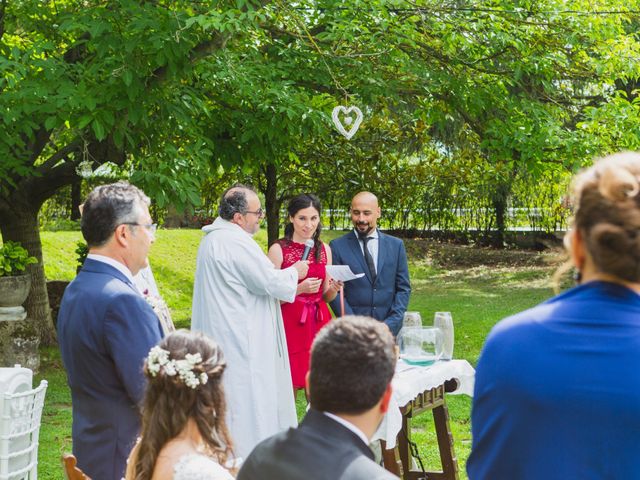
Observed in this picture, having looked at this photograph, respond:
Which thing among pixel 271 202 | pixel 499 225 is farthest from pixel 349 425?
pixel 499 225

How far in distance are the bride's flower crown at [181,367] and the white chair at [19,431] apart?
1.57m

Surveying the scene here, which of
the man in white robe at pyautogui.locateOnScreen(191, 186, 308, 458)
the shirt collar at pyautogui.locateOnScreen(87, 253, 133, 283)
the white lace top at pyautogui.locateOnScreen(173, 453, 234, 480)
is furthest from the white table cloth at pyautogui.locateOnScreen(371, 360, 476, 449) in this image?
the white lace top at pyautogui.locateOnScreen(173, 453, 234, 480)

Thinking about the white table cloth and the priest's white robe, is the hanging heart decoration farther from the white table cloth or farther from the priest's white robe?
the white table cloth

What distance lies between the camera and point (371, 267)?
6520mm

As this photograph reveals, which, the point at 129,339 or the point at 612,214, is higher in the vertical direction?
the point at 612,214

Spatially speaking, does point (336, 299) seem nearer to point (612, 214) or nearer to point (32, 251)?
point (612, 214)

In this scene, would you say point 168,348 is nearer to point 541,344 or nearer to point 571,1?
point 541,344

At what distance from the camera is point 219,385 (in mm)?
2785

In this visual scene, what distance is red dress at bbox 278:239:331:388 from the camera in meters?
6.42

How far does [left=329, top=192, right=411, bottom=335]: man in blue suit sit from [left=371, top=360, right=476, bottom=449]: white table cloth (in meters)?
1.30

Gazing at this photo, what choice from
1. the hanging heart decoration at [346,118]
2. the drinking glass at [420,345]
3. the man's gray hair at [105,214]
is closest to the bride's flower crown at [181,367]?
the man's gray hair at [105,214]

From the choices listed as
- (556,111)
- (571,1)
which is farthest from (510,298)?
(571,1)

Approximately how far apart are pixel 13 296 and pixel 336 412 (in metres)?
8.91

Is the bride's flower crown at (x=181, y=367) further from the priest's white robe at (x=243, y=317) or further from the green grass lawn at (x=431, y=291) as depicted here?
the green grass lawn at (x=431, y=291)
